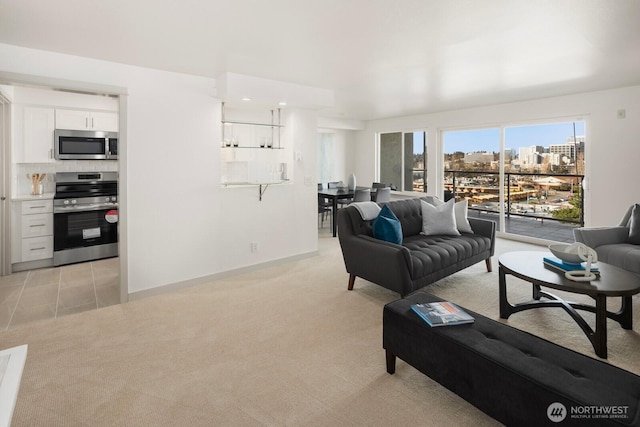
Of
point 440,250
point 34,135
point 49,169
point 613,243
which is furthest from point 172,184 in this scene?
point 613,243

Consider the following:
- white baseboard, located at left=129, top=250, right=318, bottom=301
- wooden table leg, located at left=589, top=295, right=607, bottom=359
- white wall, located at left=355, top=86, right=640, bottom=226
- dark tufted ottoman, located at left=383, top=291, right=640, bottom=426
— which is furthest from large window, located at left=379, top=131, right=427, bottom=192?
dark tufted ottoman, located at left=383, top=291, right=640, bottom=426

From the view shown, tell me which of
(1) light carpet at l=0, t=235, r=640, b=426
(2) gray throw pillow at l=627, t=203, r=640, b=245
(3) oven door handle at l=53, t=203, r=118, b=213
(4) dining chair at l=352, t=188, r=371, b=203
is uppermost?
(4) dining chair at l=352, t=188, r=371, b=203

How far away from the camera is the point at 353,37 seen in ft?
9.48

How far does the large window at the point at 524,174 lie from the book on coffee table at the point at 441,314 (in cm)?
470

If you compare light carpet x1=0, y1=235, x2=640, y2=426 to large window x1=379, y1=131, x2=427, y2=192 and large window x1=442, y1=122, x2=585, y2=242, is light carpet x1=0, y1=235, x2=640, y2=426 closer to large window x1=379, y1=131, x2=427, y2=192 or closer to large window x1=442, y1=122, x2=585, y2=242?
large window x1=442, y1=122, x2=585, y2=242

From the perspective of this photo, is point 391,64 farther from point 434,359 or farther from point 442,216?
point 434,359

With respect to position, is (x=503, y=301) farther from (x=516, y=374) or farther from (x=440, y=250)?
(x=516, y=374)

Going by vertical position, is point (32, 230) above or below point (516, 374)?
above

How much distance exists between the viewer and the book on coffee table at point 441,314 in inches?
77.9

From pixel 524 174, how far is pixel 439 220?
304 centimetres

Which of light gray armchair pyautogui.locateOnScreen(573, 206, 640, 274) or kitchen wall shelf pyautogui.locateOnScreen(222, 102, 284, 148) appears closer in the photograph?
light gray armchair pyautogui.locateOnScreen(573, 206, 640, 274)

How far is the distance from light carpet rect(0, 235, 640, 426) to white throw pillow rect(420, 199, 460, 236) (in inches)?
27.7

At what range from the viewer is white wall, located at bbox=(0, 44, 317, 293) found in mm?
3451

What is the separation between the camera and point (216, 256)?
424 centimetres
